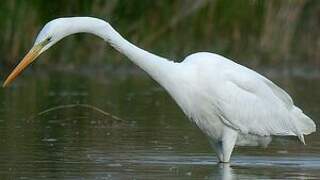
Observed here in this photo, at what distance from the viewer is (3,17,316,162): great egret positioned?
433 inches

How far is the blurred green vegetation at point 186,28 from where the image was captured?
22.0m

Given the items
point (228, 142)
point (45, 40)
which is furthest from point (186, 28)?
point (45, 40)

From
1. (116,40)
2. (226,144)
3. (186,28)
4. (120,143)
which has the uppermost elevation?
(186,28)

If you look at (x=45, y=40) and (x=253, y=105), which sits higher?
(x=45, y=40)

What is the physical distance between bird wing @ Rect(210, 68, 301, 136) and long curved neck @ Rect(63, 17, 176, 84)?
2.15 feet

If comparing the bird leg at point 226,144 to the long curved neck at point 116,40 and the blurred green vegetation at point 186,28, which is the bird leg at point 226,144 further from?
the blurred green vegetation at point 186,28

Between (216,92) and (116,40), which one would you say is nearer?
(116,40)

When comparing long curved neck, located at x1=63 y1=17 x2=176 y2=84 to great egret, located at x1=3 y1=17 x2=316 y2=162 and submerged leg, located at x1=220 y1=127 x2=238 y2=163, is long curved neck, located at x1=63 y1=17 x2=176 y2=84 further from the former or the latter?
submerged leg, located at x1=220 y1=127 x2=238 y2=163

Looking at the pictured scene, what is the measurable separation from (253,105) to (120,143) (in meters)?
→ 1.65

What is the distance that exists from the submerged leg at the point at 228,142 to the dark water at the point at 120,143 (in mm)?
99

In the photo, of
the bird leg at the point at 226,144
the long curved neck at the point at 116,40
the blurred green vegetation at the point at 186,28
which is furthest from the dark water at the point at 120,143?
the blurred green vegetation at the point at 186,28

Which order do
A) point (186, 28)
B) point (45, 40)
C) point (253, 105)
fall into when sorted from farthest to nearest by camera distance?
point (186, 28)
point (253, 105)
point (45, 40)

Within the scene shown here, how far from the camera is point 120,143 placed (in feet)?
42.3

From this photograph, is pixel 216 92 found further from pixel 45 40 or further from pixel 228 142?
pixel 45 40
